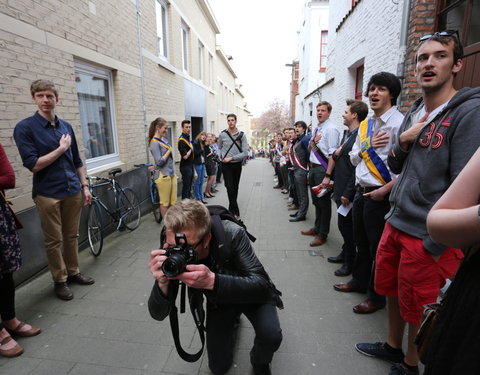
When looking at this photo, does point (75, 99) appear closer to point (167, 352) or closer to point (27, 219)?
point (27, 219)

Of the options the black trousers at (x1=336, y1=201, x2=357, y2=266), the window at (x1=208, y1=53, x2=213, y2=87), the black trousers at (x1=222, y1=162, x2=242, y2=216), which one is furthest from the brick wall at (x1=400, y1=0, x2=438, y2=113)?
the window at (x1=208, y1=53, x2=213, y2=87)

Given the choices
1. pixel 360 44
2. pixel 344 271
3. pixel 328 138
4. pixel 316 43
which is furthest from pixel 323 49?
pixel 344 271

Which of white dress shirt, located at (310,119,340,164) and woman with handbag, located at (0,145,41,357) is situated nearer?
woman with handbag, located at (0,145,41,357)

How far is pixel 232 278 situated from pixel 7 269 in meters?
2.03

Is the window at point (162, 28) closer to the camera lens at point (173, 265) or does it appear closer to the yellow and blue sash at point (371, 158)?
the yellow and blue sash at point (371, 158)

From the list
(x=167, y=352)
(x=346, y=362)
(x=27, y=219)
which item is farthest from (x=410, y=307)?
(x=27, y=219)

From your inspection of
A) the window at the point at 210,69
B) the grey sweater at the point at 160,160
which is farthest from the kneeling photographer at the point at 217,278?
the window at the point at 210,69

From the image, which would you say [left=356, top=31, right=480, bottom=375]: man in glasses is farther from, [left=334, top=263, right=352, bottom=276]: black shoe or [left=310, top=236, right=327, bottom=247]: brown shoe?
[left=310, top=236, right=327, bottom=247]: brown shoe

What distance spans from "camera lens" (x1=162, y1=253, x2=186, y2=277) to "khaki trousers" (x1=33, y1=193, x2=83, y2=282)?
2.36 m

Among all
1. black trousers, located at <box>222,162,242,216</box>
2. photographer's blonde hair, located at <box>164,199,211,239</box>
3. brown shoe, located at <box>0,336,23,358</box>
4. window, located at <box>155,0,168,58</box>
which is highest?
window, located at <box>155,0,168,58</box>

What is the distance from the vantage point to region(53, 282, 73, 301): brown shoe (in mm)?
3254

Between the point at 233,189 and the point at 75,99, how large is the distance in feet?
10.7

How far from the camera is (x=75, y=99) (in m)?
4.64

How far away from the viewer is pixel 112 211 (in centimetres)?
543
